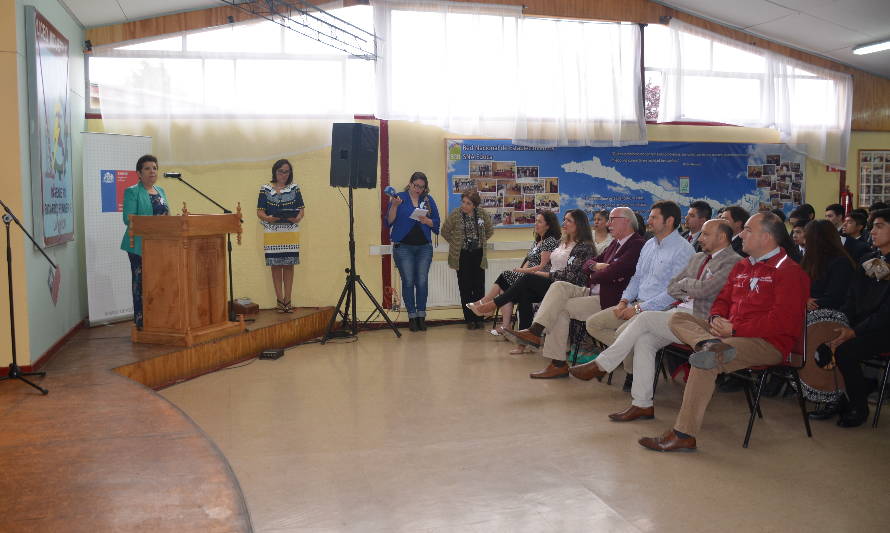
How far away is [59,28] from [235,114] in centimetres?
174

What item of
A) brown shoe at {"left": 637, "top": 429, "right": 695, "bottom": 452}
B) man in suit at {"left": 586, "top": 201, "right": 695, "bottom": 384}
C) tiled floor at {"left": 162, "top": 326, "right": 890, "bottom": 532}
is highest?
man in suit at {"left": 586, "top": 201, "right": 695, "bottom": 384}

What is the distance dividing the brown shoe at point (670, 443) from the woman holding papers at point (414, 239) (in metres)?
3.96

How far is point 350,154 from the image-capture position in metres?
6.79

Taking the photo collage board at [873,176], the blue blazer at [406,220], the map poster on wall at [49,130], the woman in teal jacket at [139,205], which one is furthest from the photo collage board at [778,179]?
the map poster on wall at [49,130]

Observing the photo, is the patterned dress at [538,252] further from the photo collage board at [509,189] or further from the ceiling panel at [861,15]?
the ceiling panel at [861,15]

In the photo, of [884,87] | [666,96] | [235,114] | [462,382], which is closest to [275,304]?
[235,114]

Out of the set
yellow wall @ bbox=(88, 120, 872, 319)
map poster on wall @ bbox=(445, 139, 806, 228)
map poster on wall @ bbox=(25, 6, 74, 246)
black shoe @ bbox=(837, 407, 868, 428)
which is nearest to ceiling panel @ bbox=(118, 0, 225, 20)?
map poster on wall @ bbox=(25, 6, 74, 246)

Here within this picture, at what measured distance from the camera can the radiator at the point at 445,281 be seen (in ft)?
26.2

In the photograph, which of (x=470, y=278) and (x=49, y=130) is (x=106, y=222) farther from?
(x=470, y=278)

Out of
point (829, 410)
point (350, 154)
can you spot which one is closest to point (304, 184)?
point (350, 154)

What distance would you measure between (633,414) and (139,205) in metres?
3.96

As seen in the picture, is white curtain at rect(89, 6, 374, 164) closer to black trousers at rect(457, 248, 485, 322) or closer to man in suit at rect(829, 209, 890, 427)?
black trousers at rect(457, 248, 485, 322)

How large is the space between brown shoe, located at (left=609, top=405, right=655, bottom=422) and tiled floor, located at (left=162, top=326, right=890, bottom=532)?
0.06m

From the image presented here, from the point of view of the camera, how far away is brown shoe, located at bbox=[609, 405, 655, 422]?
14.2ft
